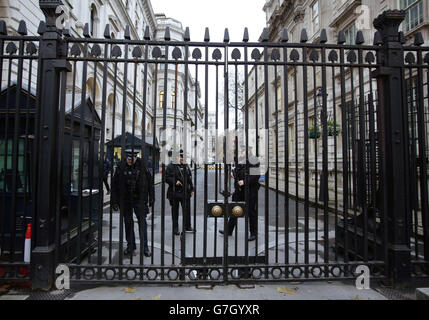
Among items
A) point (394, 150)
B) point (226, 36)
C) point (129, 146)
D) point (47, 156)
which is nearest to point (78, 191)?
point (47, 156)

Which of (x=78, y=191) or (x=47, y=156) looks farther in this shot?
(x=78, y=191)

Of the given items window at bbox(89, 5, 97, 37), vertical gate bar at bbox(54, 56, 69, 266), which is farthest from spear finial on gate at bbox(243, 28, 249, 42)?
window at bbox(89, 5, 97, 37)

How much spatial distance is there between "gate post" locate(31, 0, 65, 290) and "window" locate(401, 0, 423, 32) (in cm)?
1134

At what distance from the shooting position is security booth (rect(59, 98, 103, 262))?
11.0 ft

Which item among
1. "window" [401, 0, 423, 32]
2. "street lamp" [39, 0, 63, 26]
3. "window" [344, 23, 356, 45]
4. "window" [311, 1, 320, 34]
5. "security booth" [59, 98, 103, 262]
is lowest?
"security booth" [59, 98, 103, 262]

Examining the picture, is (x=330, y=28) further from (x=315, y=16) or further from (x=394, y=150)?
(x=394, y=150)

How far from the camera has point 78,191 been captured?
3480mm

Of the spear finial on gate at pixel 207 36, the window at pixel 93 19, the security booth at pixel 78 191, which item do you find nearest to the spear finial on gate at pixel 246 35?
the spear finial on gate at pixel 207 36

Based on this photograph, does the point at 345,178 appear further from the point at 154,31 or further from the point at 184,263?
the point at 154,31

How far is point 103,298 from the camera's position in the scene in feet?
10.0

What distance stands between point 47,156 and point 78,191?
1.98ft

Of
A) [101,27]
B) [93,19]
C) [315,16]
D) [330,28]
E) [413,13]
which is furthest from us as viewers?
[101,27]

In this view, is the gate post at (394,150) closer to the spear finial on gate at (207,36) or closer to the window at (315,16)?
the spear finial on gate at (207,36)

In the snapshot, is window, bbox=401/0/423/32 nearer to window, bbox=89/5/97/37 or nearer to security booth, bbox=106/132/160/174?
security booth, bbox=106/132/160/174
